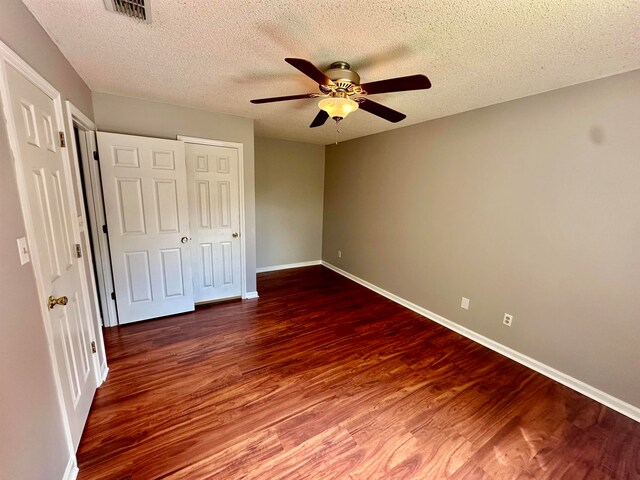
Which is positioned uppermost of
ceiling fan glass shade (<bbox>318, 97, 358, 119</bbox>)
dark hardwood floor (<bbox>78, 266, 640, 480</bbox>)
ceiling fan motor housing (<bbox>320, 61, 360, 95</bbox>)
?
ceiling fan motor housing (<bbox>320, 61, 360, 95</bbox>)

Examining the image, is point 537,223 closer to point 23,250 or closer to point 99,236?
point 23,250

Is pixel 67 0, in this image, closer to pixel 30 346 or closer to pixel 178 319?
pixel 30 346

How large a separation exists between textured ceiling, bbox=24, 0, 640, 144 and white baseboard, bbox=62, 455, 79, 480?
2.34 metres

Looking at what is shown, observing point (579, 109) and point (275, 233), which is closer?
point (579, 109)

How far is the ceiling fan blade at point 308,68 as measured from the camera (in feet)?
4.23

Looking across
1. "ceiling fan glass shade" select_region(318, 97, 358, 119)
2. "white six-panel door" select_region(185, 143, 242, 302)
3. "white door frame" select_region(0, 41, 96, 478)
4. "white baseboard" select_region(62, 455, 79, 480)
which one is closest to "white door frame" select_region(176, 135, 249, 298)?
"white six-panel door" select_region(185, 143, 242, 302)

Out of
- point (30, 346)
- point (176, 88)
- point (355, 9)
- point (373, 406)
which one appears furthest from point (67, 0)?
point (373, 406)

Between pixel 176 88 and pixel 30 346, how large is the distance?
2.21 m

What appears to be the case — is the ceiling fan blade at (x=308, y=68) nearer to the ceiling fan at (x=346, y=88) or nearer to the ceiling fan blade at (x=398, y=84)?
the ceiling fan at (x=346, y=88)

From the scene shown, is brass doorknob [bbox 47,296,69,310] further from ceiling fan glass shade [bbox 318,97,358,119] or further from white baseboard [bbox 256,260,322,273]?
white baseboard [bbox 256,260,322,273]

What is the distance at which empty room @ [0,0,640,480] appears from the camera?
1318mm

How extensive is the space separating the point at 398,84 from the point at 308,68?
52cm

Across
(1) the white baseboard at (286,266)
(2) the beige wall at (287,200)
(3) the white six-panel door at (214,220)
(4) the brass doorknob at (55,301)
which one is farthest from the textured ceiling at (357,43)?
(1) the white baseboard at (286,266)

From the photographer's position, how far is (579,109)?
6.54ft
